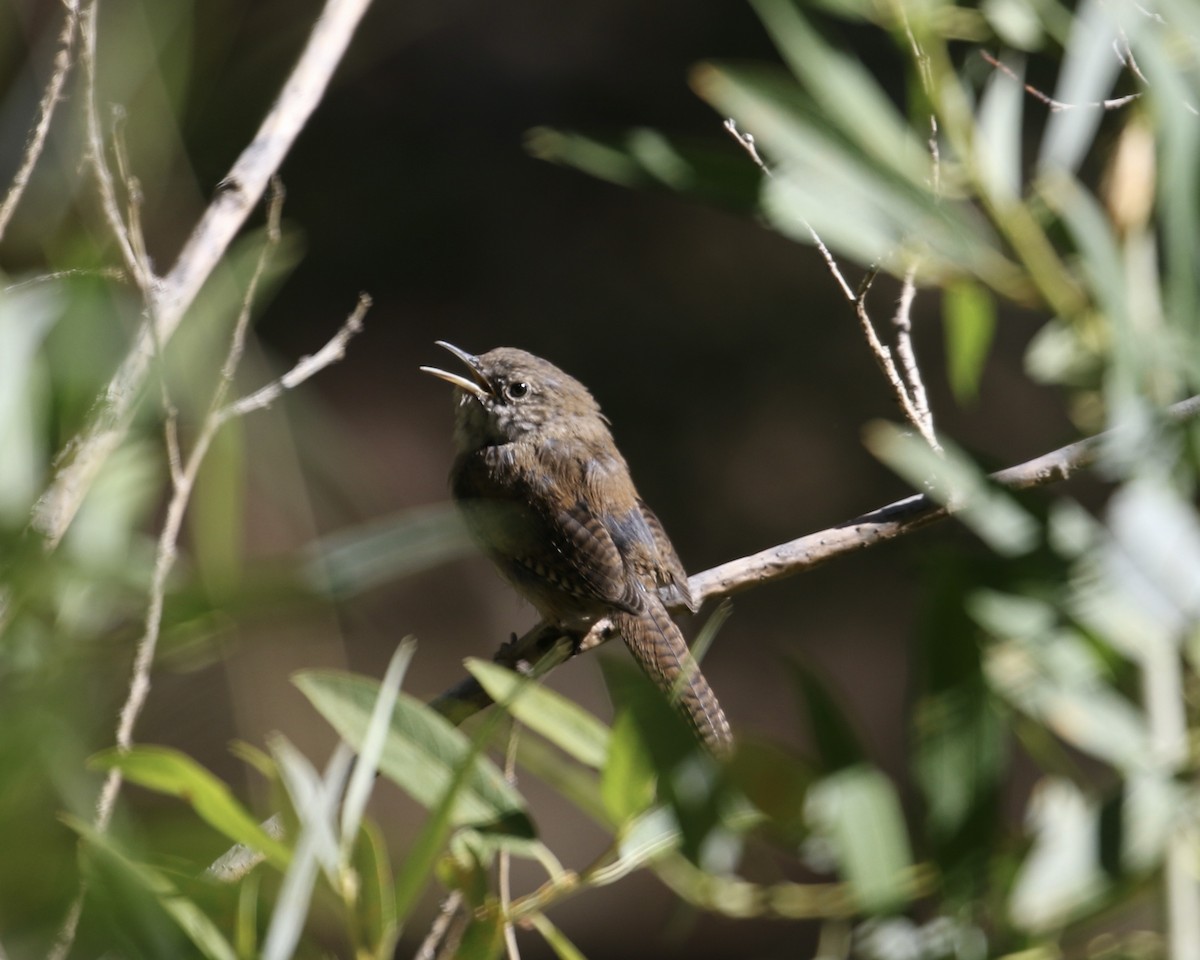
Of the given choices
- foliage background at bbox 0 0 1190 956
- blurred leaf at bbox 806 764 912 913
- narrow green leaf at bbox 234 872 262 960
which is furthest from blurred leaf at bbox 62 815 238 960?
foliage background at bbox 0 0 1190 956

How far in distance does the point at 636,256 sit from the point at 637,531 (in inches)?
181

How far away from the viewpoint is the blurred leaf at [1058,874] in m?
0.83

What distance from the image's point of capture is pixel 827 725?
2.83ft

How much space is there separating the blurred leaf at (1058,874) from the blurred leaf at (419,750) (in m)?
0.40

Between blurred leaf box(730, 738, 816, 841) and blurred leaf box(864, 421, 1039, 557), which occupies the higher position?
blurred leaf box(864, 421, 1039, 557)

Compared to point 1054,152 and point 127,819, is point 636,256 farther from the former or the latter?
point 127,819

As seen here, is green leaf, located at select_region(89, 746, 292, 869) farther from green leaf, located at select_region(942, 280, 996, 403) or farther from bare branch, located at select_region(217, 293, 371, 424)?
green leaf, located at select_region(942, 280, 996, 403)

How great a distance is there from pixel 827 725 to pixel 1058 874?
0.59 feet

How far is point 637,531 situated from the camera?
12.5 ft

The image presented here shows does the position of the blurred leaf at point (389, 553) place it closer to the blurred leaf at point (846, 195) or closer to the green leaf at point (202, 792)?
the green leaf at point (202, 792)

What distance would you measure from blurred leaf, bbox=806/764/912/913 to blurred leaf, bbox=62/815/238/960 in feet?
1.27

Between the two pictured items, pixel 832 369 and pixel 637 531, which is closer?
pixel 637 531

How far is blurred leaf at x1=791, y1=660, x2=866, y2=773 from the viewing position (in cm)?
85

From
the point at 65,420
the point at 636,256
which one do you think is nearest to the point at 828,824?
the point at 65,420
